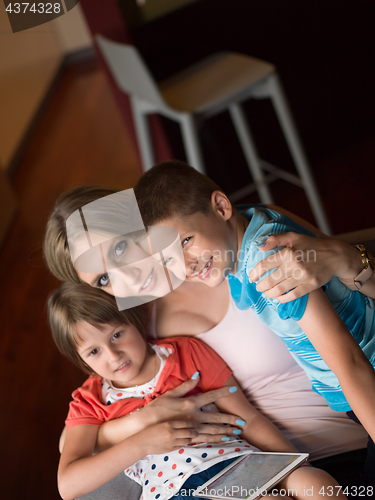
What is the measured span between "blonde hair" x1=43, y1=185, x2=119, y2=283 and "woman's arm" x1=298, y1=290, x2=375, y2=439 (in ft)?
1.34

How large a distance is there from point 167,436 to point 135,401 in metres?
0.14

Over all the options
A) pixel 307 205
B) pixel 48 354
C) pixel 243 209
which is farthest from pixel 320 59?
pixel 48 354

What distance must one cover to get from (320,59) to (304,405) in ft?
6.34

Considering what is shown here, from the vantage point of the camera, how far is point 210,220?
83 cm

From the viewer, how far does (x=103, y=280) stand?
0.81 m

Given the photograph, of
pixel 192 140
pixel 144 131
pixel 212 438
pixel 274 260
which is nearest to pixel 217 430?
pixel 212 438

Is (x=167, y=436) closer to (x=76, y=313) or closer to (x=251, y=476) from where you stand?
(x=251, y=476)

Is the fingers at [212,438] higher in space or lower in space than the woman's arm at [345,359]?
lower

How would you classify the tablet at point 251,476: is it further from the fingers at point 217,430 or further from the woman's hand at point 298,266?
the woman's hand at point 298,266

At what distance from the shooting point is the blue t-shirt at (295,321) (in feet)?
2.66

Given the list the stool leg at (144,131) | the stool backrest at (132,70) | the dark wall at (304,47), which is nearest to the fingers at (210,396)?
the stool backrest at (132,70)

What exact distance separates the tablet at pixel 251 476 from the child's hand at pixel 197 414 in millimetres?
71

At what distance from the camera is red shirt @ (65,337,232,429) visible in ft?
3.04

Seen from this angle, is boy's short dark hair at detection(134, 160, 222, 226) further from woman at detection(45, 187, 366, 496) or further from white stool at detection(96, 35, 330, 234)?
white stool at detection(96, 35, 330, 234)
